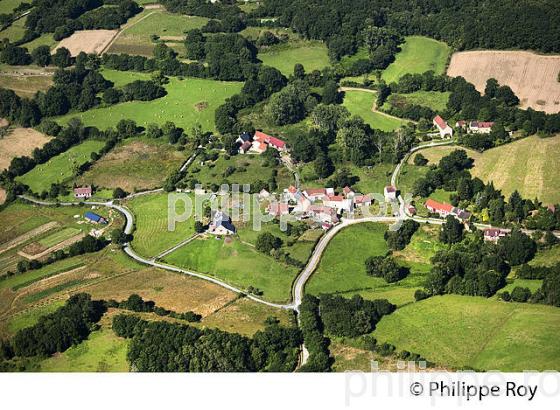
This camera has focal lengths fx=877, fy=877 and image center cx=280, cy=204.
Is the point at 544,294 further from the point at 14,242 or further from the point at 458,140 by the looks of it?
the point at 14,242

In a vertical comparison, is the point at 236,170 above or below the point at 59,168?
above

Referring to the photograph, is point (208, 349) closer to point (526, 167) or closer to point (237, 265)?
point (237, 265)

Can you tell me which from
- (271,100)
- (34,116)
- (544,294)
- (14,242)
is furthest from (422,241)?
(34,116)

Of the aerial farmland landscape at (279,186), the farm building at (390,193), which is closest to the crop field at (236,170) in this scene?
the aerial farmland landscape at (279,186)

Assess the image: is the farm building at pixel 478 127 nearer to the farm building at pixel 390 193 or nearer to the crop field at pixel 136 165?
the farm building at pixel 390 193

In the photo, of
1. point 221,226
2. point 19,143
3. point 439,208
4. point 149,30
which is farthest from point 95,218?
point 149,30
